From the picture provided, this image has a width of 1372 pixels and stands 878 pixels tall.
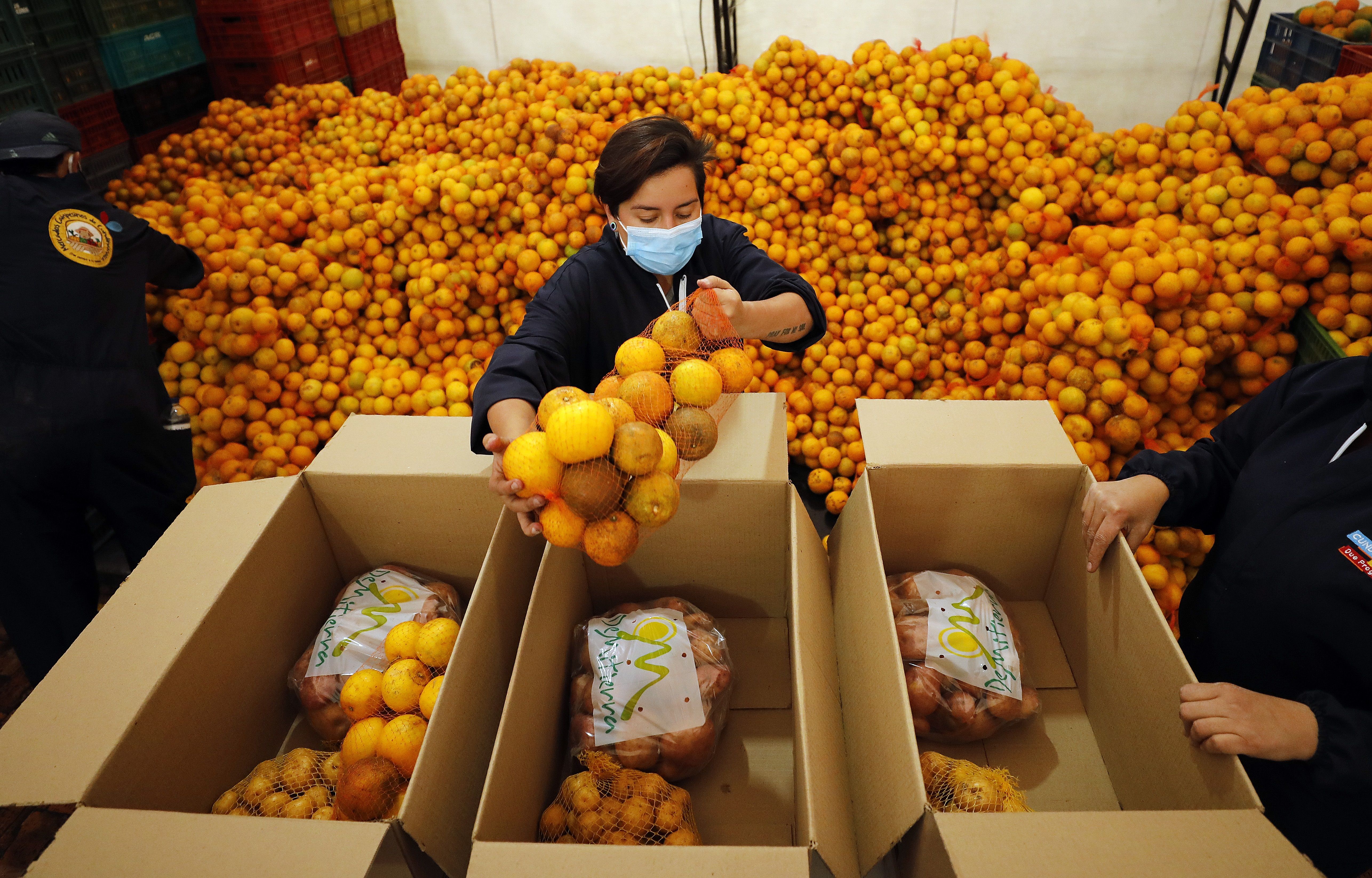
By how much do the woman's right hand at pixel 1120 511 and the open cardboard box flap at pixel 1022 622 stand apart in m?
0.04

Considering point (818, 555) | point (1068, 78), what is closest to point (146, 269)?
point (818, 555)

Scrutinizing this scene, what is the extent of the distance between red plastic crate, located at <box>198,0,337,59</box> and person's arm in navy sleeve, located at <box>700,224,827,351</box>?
14.5ft

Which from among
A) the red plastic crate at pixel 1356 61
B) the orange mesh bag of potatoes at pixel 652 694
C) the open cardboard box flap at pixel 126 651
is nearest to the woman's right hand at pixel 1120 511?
the orange mesh bag of potatoes at pixel 652 694

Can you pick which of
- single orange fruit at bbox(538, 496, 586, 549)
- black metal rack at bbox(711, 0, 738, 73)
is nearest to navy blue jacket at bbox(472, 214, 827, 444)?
single orange fruit at bbox(538, 496, 586, 549)

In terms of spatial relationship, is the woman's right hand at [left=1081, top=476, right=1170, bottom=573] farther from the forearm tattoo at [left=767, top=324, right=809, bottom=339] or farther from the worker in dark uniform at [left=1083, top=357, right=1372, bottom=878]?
the forearm tattoo at [left=767, top=324, right=809, bottom=339]

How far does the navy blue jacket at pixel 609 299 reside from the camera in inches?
77.7

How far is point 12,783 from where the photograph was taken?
1.18 meters

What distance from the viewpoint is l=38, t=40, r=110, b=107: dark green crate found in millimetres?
3770

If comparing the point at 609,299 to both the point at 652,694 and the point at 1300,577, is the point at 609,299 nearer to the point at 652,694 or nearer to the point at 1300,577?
the point at 652,694

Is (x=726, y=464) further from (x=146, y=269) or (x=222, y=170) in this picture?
(x=222, y=170)

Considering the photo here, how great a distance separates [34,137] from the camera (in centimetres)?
275

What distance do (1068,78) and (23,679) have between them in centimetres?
691

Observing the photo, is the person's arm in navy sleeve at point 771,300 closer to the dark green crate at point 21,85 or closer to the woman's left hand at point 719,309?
the woman's left hand at point 719,309

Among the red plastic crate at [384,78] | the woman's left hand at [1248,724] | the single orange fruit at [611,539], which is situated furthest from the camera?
the red plastic crate at [384,78]
